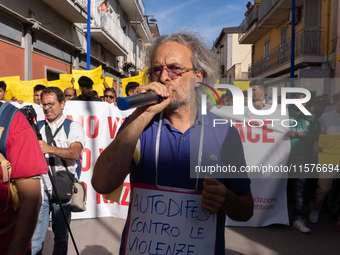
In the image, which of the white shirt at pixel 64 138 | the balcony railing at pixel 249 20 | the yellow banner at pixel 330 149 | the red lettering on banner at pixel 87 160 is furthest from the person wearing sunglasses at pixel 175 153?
the balcony railing at pixel 249 20

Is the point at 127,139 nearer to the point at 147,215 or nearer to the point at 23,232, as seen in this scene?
the point at 147,215

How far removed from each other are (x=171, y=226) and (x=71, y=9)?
12.7m

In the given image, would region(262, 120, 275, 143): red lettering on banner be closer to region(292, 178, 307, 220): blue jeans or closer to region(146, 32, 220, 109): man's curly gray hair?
region(292, 178, 307, 220): blue jeans

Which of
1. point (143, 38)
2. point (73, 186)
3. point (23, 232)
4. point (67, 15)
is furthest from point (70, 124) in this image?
point (143, 38)

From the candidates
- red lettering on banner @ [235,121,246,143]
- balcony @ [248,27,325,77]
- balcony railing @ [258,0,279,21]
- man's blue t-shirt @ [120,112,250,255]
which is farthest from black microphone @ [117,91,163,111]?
balcony railing @ [258,0,279,21]

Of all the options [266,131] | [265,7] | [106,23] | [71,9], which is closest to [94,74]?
[266,131]

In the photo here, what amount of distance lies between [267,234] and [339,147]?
162 cm

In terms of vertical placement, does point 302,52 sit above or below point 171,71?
→ above

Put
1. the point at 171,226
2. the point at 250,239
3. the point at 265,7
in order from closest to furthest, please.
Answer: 1. the point at 171,226
2. the point at 250,239
3. the point at 265,7

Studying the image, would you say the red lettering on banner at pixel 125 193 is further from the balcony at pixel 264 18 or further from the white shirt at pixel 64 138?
the balcony at pixel 264 18

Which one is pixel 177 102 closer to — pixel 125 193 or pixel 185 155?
pixel 185 155

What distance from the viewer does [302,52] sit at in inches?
634

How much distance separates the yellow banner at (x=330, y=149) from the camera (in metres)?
3.83

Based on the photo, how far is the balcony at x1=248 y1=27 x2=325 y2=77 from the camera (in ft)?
50.1
